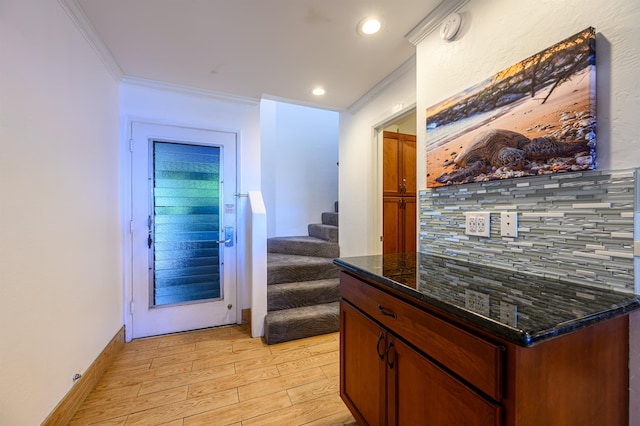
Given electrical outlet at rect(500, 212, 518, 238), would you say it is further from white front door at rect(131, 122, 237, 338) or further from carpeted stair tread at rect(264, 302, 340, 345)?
white front door at rect(131, 122, 237, 338)

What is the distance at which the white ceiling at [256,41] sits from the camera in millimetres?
1505

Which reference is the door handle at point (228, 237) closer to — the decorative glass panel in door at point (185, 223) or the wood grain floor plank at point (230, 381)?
the decorative glass panel in door at point (185, 223)

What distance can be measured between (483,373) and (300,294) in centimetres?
209

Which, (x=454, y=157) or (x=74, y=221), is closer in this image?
(x=454, y=157)

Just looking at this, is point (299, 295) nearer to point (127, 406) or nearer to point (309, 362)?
point (309, 362)

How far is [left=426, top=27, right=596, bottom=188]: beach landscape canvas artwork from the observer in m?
0.93

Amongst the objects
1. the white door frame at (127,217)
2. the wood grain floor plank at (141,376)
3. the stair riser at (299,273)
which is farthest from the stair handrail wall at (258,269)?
the white door frame at (127,217)

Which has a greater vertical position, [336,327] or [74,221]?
[74,221]

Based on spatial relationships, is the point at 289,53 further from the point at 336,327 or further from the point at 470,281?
the point at 336,327

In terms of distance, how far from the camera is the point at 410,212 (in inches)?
114

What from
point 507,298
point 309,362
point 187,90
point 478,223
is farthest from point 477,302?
point 187,90

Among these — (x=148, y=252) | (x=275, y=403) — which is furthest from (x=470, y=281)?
(x=148, y=252)

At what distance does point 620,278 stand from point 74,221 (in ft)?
8.54

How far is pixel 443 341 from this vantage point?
31.7 inches
